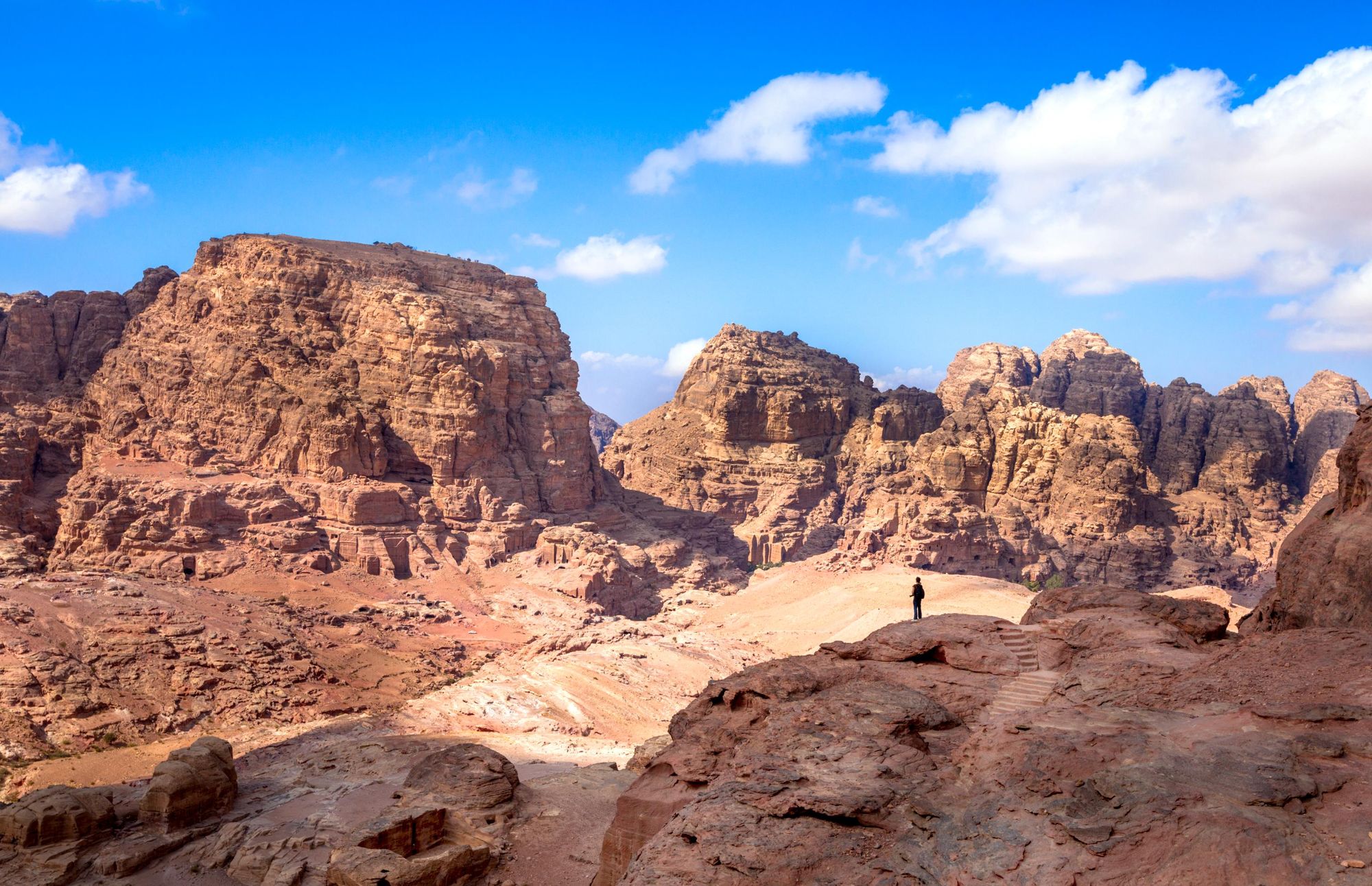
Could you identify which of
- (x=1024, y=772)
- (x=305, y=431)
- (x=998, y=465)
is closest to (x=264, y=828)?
(x=1024, y=772)

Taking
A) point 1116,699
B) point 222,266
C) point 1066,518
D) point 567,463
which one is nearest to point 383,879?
point 1116,699

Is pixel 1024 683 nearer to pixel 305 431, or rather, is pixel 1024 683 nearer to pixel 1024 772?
pixel 1024 772

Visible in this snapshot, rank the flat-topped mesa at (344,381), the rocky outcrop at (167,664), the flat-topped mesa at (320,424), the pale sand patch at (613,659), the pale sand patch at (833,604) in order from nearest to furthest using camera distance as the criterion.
→ the rocky outcrop at (167,664) → the pale sand patch at (613,659) → the flat-topped mesa at (320,424) → the pale sand patch at (833,604) → the flat-topped mesa at (344,381)

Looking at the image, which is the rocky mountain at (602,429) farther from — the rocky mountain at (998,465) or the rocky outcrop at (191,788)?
the rocky outcrop at (191,788)

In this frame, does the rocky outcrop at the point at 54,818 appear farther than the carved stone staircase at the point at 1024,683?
Yes

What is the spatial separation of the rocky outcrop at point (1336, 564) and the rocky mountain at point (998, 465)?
39.4m

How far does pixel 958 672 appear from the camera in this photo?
1499 centimetres

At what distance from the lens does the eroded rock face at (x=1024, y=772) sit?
8.77m

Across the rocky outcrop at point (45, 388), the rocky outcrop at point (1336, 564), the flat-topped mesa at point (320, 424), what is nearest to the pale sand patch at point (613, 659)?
the flat-topped mesa at point (320, 424)

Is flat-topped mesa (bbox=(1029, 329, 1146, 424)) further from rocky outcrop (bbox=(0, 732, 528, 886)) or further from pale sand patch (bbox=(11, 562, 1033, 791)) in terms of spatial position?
rocky outcrop (bbox=(0, 732, 528, 886))

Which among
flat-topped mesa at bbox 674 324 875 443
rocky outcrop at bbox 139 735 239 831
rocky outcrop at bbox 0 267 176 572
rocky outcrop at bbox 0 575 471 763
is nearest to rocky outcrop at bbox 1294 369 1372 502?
flat-topped mesa at bbox 674 324 875 443

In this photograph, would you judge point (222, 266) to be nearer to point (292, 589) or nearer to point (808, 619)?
point (292, 589)

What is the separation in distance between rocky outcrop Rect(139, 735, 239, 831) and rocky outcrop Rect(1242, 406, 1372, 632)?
2047 cm

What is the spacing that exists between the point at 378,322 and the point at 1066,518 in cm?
4218
